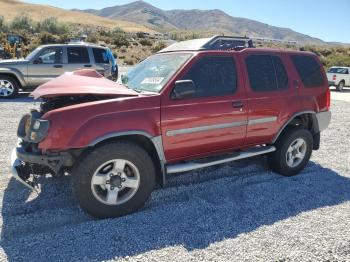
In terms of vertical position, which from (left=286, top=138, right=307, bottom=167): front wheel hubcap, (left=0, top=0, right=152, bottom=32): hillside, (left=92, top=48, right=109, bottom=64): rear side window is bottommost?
(left=286, top=138, right=307, bottom=167): front wheel hubcap

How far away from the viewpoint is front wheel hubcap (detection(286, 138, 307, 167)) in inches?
217

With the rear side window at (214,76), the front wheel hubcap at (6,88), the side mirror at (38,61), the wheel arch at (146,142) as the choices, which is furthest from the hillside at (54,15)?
the wheel arch at (146,142)

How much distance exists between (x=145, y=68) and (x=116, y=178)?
1754 millimetres

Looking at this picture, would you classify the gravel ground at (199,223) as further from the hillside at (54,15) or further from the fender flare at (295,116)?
the hillside at (54,15)

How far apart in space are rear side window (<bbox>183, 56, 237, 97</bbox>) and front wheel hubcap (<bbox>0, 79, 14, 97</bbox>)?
29.3 feet

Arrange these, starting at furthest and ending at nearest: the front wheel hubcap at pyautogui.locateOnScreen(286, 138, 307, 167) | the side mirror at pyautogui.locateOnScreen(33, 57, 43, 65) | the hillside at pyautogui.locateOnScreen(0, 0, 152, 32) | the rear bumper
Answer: the hillside at pyautogui.locateOnScreen(0, 0, 152, 32) → the side mirror at pyautogui.locateOnScreen(33, 57, 43, 65) → the rear bumper → the front wheel hubcap at pyautogui.locateOnScreen(286, 138, 307, 167)

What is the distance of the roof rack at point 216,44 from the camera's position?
15.9 feet

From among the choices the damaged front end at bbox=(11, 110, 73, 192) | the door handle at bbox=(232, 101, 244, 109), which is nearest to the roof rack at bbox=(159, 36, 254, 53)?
the door handle at bbox=(232, 101, 244, 109)

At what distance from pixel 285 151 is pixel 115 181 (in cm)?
274

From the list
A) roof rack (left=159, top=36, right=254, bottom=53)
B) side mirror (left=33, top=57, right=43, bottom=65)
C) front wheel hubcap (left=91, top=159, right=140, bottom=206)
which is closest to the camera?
front wheel hubcap (left=91, top=159, right=140, bottom=206)

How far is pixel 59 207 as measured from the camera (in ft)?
13.7

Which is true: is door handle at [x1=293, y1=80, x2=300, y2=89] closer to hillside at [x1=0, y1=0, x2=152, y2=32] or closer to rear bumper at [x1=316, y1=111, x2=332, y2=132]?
rear bumper at [x1=316, y1=111, x2=332, y2=132]

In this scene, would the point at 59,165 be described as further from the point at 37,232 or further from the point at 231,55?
the point at 231,55

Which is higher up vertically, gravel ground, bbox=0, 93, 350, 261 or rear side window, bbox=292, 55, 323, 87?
rear side window, bbox=292, 55, 323, 87
